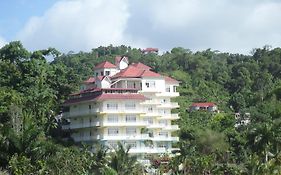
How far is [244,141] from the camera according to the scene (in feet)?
201

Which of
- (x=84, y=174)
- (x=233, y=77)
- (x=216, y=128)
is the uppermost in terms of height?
(x=233, y=77)

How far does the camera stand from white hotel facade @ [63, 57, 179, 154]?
2347 inches

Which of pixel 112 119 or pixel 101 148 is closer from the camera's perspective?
pixel 101 148

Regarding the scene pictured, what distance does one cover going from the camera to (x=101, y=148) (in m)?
55.1

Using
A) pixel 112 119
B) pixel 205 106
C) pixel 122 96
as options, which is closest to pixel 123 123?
pixel 112 119

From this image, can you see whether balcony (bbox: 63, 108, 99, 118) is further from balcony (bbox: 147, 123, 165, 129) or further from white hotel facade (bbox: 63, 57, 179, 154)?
balcony (bbox: 147, 123, 165, 129)

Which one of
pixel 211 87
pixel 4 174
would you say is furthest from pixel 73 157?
pixel 211 87

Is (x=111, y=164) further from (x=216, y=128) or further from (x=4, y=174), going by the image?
(x=216, y=128)

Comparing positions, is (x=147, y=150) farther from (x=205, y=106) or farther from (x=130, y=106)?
(x=205, y=106)

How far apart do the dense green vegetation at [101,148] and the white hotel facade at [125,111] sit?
6.88ft

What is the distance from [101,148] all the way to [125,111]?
20.0 feet

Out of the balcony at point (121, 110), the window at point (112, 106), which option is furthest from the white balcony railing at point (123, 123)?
the window at point (112, 106)

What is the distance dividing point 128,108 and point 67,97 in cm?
845

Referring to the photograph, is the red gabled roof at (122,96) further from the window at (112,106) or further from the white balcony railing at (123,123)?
the white balcony railing at (123,123)
